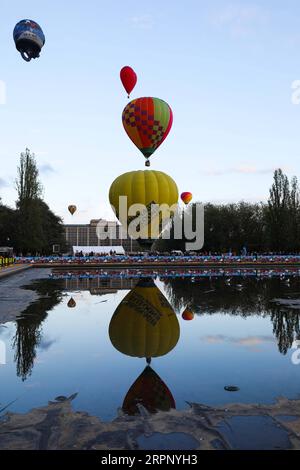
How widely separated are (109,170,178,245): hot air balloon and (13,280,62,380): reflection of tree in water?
12.1 meters

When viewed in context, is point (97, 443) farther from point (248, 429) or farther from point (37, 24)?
point (37, 24)

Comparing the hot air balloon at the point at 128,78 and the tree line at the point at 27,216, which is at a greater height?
the hot air balloon at the point at 128,78

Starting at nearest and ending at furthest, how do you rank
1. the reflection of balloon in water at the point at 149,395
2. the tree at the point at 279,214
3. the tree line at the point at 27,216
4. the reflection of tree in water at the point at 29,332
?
the reflection of balloon in water at the point at 149,395, the reflection of tree in water at the point at 29,332, the tree line at the point at 27,216, the tree at the point at 279,214

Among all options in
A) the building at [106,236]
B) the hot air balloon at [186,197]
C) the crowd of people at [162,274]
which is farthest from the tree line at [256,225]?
the building at [106,236]

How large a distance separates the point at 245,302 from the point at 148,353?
864 cm

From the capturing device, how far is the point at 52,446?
479cm

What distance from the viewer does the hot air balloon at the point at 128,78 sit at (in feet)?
100

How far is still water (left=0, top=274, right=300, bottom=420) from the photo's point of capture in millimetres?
6668

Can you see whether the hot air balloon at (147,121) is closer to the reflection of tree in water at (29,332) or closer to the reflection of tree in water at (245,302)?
the reflection of tree in water at (245,302)

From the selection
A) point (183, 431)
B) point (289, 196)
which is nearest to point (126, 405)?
point (183, 431)

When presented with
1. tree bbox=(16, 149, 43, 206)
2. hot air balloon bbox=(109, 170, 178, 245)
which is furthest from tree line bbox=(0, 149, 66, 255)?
hot air balloon bbox=(109, 170, 178, 245)

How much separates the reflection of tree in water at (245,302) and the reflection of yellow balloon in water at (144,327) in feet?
3.90

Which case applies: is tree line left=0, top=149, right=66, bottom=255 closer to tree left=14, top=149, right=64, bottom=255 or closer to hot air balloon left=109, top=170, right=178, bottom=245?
tree left=14, top=149, right=64, bottom=255
